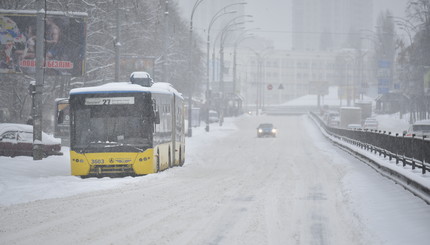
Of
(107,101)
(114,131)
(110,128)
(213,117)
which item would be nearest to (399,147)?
(114,131)

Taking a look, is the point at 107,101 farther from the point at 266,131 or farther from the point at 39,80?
the point at 266,131

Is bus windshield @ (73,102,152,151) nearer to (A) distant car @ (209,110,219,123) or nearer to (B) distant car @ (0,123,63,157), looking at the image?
(B) distant car @ (0,123,63,157)

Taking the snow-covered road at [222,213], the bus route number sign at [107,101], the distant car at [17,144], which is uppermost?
the bus route number sign at [107,101]

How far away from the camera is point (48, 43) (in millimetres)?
31734

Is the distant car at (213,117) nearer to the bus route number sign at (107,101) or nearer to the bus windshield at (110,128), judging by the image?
the bus route number sign at (107,101)

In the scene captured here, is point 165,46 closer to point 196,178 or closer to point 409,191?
point 196,178

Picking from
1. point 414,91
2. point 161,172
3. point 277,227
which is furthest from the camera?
point 414,91

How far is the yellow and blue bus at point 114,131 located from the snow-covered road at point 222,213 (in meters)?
0.75

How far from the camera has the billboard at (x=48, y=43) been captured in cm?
3078

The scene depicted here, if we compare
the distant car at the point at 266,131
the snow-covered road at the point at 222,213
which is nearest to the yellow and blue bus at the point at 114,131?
the snow-covered road at the point at 222,213

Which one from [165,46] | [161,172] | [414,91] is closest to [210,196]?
[161,172]

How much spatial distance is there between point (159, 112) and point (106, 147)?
2789 millimetres

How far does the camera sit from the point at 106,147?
21.0 meters

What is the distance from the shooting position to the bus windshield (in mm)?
21109
